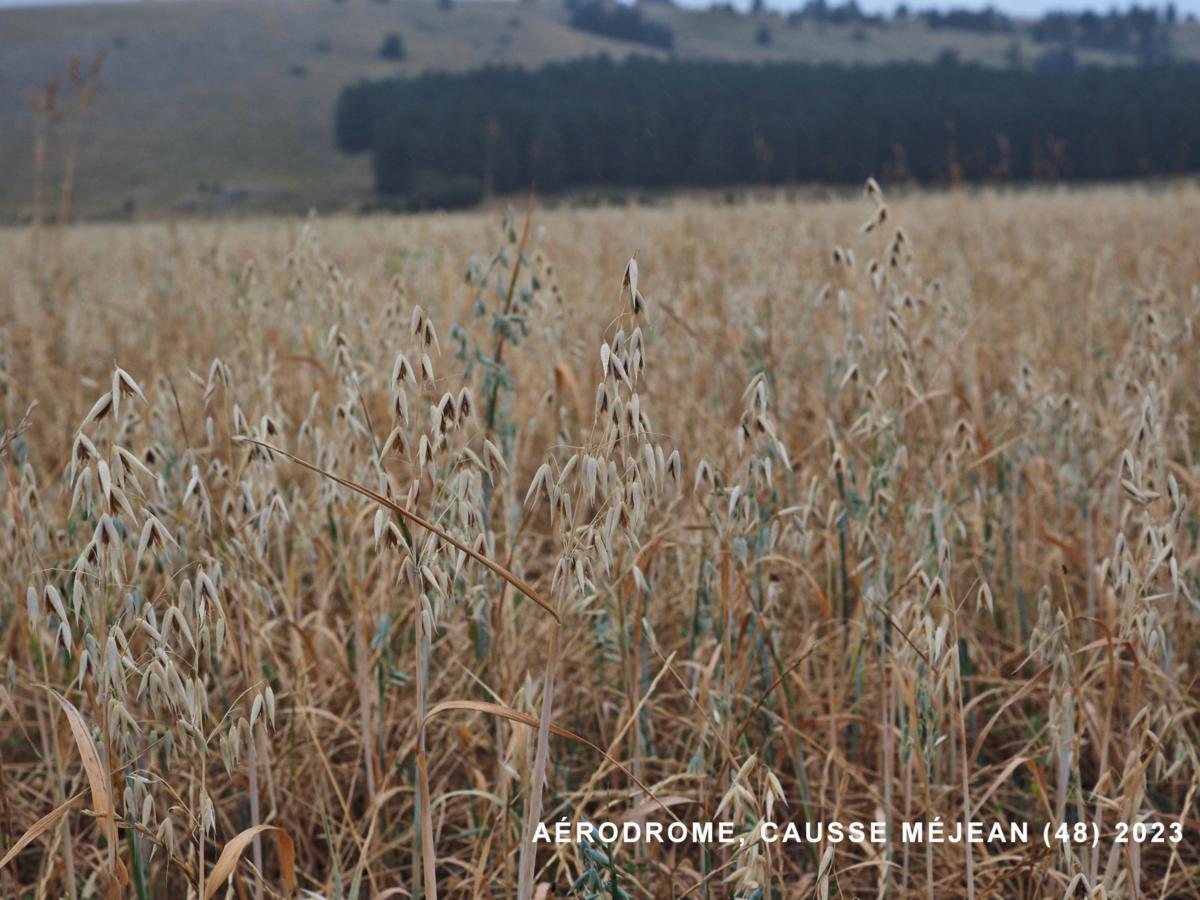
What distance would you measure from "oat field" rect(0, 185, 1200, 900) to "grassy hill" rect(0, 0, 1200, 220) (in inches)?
1938

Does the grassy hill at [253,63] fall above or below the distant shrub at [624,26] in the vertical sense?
below

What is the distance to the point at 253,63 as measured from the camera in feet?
246

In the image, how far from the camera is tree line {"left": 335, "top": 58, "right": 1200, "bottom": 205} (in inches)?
1629

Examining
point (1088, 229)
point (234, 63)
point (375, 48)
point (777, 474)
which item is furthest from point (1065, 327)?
point (375, 48)

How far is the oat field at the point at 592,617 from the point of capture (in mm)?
985

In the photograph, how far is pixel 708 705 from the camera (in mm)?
1584

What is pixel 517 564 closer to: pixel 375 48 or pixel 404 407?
pixel 404 407

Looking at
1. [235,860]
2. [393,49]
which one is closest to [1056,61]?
[393,49]

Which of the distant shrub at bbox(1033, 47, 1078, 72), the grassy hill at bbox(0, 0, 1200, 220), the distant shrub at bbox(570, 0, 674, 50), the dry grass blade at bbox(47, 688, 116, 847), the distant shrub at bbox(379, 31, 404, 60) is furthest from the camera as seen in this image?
the distant shrub at bbox(570, 0, 674, 50)

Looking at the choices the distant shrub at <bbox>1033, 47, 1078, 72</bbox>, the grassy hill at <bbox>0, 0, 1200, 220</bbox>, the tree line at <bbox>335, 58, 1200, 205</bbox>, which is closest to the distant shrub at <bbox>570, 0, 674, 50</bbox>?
the grassy hill at <bbox>0, 0, 1200, 220</bbox>

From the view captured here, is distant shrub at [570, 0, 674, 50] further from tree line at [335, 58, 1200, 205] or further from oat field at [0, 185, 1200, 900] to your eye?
oat field at [0, 185, 1200, 900]

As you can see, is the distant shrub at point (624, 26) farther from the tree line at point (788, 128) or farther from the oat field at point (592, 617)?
the oat field at point (592, 617)

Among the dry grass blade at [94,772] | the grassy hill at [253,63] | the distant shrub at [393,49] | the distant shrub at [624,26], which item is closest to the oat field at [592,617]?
the dry grass blade at [94,772]

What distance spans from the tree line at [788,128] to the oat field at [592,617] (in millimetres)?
34288
